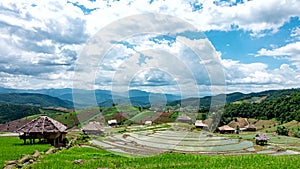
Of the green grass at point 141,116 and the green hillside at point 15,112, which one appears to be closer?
the green grass at point 141,116

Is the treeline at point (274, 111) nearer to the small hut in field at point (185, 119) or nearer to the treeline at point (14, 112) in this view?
the small hut in field at point (185, 119)

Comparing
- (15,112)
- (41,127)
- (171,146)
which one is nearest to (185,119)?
(171,146)

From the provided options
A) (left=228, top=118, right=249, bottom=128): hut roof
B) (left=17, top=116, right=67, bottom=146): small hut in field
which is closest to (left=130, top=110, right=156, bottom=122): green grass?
(left=228, top=118, right=249, bottom=128): hut roof

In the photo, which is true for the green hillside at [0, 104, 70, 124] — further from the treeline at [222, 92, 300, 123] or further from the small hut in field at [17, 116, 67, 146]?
the small hut in field at [17, 116, 67, 146]

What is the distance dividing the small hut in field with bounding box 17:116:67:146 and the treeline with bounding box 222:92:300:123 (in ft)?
205

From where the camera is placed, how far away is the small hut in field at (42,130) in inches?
981

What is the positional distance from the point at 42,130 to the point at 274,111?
76.9 meters

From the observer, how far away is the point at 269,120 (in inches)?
3110

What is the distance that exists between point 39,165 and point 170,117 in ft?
199

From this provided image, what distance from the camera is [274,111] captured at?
84.6 meters

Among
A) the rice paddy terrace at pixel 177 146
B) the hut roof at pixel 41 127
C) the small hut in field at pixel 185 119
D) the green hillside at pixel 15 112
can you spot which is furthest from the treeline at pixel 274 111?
the green hillside at pixel 15 112

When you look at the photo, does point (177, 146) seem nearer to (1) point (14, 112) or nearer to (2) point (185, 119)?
(2) point (185, 119)

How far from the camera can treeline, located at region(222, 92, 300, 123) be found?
249 feet

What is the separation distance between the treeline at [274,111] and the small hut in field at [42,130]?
62.4 meters
